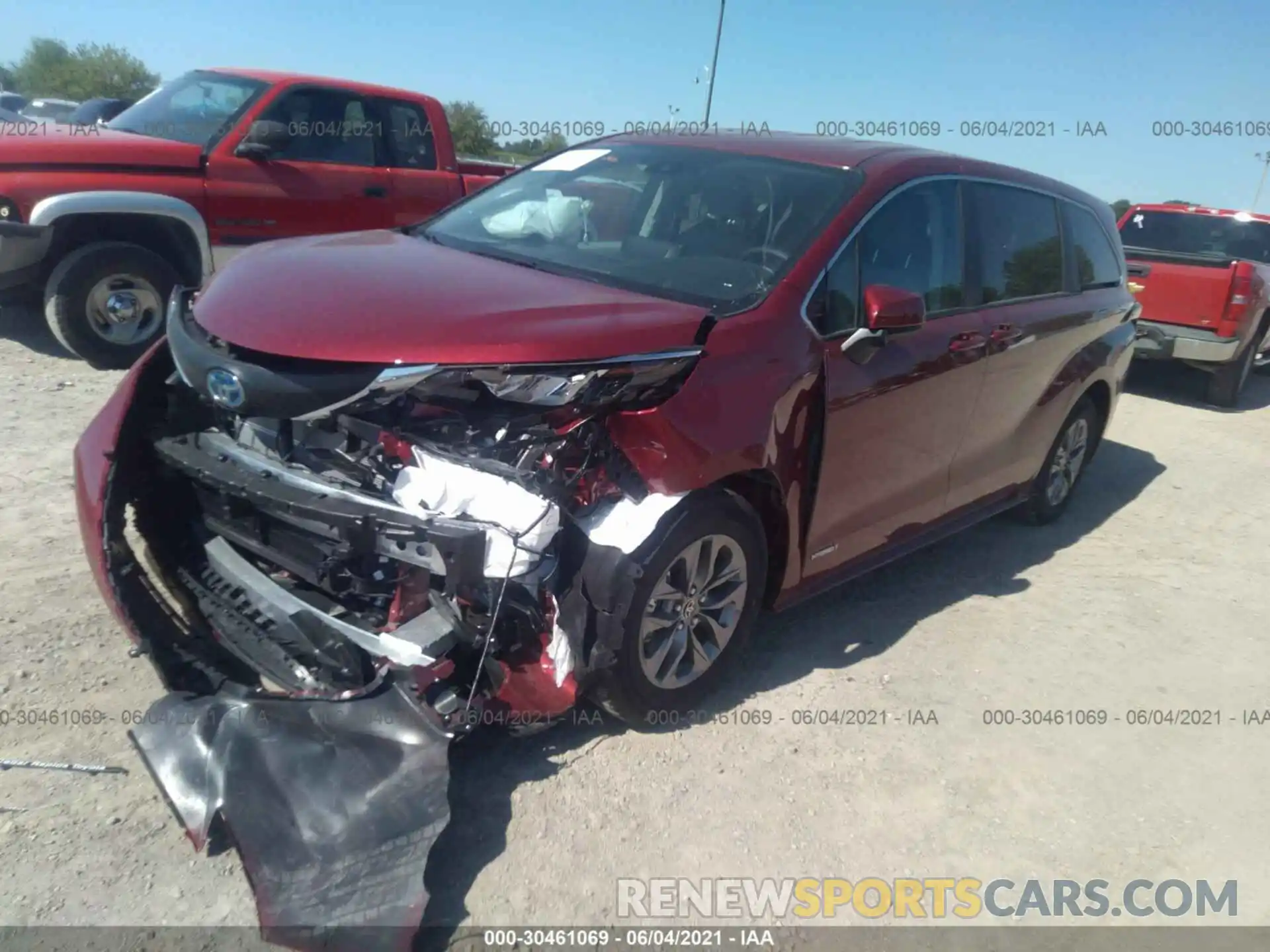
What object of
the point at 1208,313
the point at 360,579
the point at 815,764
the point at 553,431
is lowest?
the point at 815,764

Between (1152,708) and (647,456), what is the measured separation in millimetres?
2528

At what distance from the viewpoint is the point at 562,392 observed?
2859mm

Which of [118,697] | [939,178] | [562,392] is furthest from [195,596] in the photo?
[939,178]

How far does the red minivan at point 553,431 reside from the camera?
289cm

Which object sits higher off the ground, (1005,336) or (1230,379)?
(1005,336)

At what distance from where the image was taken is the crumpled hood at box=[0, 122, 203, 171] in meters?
6.46

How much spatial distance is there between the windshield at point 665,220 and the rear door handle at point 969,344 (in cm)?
82

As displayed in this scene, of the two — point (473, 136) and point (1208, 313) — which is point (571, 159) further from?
point (473, 136)

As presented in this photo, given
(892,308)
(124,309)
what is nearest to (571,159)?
(892,308)

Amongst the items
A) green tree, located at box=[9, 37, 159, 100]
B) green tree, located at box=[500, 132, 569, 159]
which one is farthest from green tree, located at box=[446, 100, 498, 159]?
green tree, located at box=[9, 37, 159, 100]

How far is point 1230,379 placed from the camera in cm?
1009

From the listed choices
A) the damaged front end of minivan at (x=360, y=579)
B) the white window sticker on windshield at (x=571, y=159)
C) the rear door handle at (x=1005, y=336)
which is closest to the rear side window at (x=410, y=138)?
the white window sticker on windshield at (x=571, y=159)

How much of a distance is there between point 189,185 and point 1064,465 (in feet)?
19.5

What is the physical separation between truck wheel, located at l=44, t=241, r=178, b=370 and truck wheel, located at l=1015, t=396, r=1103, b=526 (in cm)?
565
